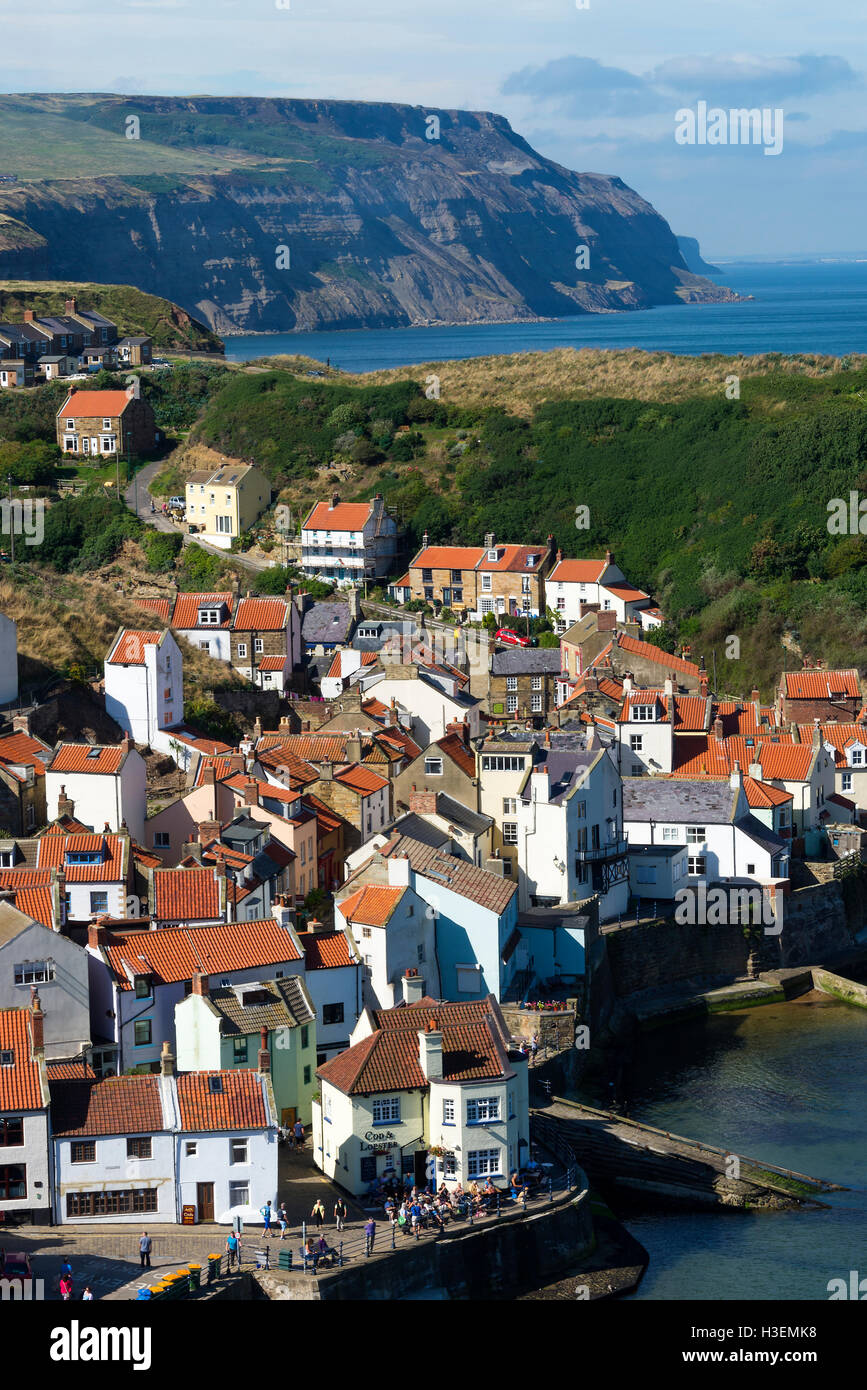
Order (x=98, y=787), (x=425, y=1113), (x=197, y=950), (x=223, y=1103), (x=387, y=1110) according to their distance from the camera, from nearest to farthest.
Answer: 1. (x=223, y=1103)
2. (x=387, y=1110)
3. (x=425, y=1113)
4. (x=197, y=950)
5. (x=98, y=787)

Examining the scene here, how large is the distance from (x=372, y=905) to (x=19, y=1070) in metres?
10.1

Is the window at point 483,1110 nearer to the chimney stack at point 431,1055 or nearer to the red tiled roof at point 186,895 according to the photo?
the chimney stack at point 431,1055

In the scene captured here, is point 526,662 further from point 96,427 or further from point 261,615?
point 96,427

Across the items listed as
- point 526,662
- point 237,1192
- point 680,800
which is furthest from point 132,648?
point 237,1192

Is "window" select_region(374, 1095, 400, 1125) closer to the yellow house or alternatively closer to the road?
the road

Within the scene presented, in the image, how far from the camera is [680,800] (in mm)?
53656

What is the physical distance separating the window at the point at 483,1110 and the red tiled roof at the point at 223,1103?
3852 millimetres

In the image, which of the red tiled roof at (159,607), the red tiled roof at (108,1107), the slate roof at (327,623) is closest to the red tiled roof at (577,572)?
the slate roof at (327,623)

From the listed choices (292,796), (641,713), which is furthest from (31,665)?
(641,713)

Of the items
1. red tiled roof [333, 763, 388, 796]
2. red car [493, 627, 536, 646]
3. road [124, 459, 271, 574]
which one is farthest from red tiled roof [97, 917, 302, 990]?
road [124, 459, 271, 574]

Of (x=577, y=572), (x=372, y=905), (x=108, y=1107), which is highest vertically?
(x=577, y=572)

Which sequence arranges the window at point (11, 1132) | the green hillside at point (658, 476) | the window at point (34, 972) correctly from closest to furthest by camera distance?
the window at point (11, 1132)
the window at point (34, 972)
the green hillside at point (658, 476)

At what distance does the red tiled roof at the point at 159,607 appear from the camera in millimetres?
72062

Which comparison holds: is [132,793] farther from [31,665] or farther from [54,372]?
[54,372]
